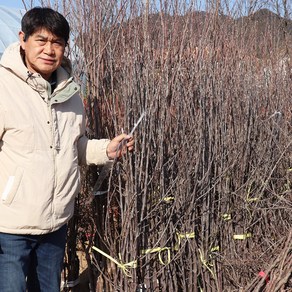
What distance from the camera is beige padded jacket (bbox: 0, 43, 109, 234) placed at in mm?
1726

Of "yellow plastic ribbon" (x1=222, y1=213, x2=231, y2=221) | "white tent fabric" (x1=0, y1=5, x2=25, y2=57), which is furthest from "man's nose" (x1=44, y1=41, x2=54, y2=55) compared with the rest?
"white tent fabric" (x1=0, y1=5, x2=25, y2=57)

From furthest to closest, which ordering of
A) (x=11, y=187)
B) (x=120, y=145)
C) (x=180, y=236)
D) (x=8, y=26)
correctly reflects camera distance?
(x=8, y=26), (x=180, y=236), (x=120, y=145), (x=11, y=187)

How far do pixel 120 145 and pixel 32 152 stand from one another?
1.29 feet

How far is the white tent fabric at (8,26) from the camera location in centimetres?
761

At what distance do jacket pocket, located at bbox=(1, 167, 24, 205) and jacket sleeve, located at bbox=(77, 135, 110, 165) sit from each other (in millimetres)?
407

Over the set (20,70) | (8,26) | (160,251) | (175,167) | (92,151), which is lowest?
(160,251)

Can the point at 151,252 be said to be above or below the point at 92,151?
below

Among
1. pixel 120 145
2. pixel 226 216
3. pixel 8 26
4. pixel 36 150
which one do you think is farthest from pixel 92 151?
pixel 8 26

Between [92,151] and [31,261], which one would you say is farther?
[92,151]

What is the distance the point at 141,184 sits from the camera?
215 cm

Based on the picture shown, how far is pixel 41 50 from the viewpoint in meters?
1.80

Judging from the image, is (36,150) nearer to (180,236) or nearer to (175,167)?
(175,167)

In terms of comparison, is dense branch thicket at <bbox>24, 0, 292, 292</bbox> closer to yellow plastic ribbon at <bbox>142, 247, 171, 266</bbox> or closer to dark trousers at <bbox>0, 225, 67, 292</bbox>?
yellow plastic ribbon at <bbox>142, 247, 171, 266</bbox>

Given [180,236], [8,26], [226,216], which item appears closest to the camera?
[180,236]
